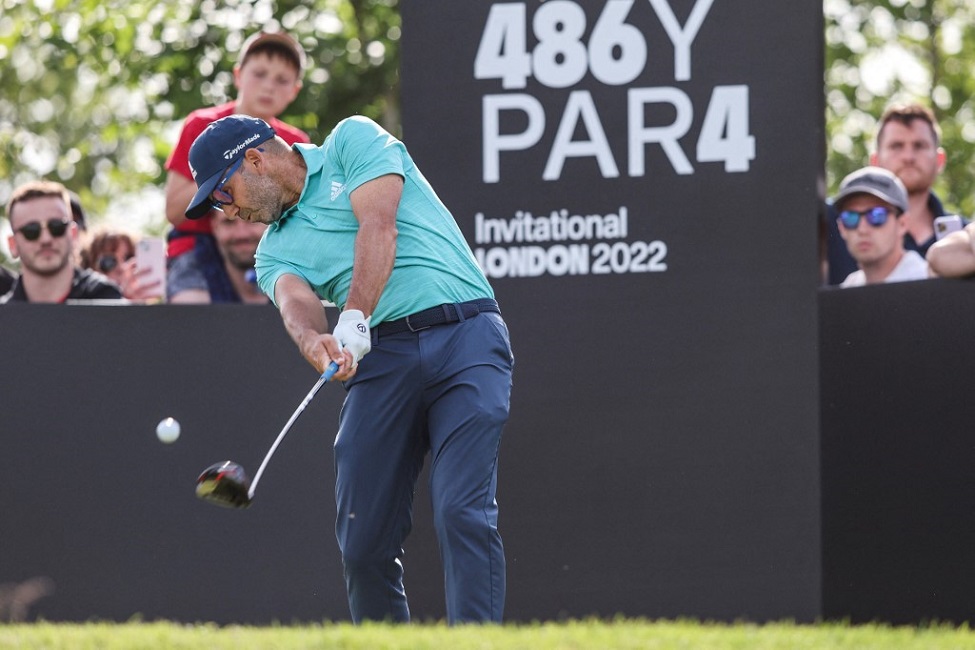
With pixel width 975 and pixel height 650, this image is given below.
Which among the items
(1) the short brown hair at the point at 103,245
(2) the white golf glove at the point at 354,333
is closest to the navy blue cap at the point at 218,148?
(2) the white golf glove at the point at 354,333

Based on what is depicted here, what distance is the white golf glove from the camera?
5621mm

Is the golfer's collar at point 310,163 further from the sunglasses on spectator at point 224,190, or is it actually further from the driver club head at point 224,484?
the driver club head at point 224,484

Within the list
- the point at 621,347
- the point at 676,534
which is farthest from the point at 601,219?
the point at 676,534

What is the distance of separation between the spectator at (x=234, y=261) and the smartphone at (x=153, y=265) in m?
0.50

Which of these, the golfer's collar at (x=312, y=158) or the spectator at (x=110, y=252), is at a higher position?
the golfer's collar at (x=312, y=158)

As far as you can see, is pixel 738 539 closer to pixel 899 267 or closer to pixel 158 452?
pixel 899 267

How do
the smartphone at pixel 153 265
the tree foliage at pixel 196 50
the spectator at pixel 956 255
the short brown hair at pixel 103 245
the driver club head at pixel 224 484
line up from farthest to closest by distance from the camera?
the tree foliage at pixel 196 50 < the short brown hair at pixel 103 245 < the smartphone at pixel 153 265 < the spectator at pixel 956 255 < the driver club head at pixel 224 484

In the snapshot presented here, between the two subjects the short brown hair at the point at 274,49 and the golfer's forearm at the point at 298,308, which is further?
the short brown hair at the point at 274,49

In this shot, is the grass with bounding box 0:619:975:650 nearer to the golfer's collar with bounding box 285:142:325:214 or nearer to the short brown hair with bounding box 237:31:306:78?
the golfer's collar with bounding box 285:142:325:214

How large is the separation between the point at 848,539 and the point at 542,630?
253cm

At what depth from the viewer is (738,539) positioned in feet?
23.1

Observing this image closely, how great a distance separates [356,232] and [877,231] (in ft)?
9.41

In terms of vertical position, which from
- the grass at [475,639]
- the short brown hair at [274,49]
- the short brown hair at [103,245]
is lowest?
the grass at [475,639]

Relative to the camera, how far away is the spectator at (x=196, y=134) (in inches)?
324
